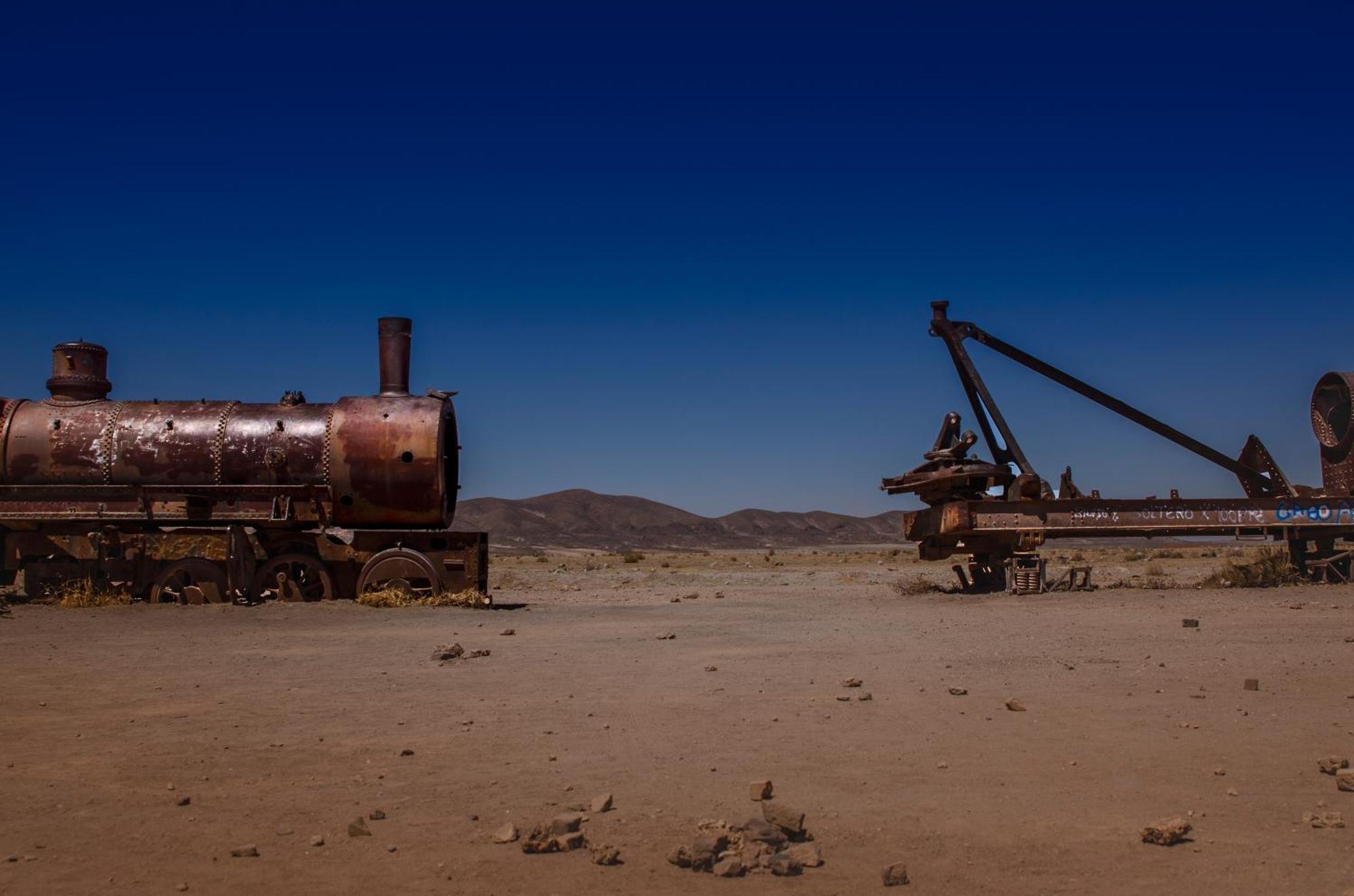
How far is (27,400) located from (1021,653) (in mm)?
14449

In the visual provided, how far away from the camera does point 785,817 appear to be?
4613mm

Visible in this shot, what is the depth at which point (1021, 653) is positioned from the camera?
9.45m

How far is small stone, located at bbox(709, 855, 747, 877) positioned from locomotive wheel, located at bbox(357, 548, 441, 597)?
11551 millimetres

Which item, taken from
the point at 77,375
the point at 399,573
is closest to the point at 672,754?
the point at 399,573

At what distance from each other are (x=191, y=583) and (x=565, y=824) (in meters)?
12.4

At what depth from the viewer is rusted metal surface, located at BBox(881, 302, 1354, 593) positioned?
52.8 ft

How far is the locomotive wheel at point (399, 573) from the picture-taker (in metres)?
15.3

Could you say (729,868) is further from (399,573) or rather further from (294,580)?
(294,580)

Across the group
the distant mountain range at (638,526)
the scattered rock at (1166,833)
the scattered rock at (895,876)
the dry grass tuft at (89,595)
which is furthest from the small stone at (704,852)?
the distant mountain range at (638,526)

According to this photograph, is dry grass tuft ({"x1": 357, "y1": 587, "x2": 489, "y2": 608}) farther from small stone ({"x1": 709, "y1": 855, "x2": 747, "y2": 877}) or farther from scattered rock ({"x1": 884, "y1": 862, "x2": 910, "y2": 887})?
scattered rock ({"x1": 884, "y1": 862, "x2": 910, "y2": 887})

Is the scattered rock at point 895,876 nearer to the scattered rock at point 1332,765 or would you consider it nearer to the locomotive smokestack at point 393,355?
the scattered rock at point 1332,765

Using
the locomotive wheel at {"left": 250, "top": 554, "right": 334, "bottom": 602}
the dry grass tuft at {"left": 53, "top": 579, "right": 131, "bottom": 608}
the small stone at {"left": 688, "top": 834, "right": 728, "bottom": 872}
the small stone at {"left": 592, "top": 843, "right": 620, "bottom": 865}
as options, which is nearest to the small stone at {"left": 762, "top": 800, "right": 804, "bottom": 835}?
the small stone at {"left": 688, "top": 834, "right": 728, "bottom": 872}

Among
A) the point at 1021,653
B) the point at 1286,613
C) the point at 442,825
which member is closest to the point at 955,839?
the point at 442,825

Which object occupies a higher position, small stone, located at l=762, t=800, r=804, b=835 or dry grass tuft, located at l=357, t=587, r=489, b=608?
dry grass tuft, located at l=357, t=587, r=489, b=608
